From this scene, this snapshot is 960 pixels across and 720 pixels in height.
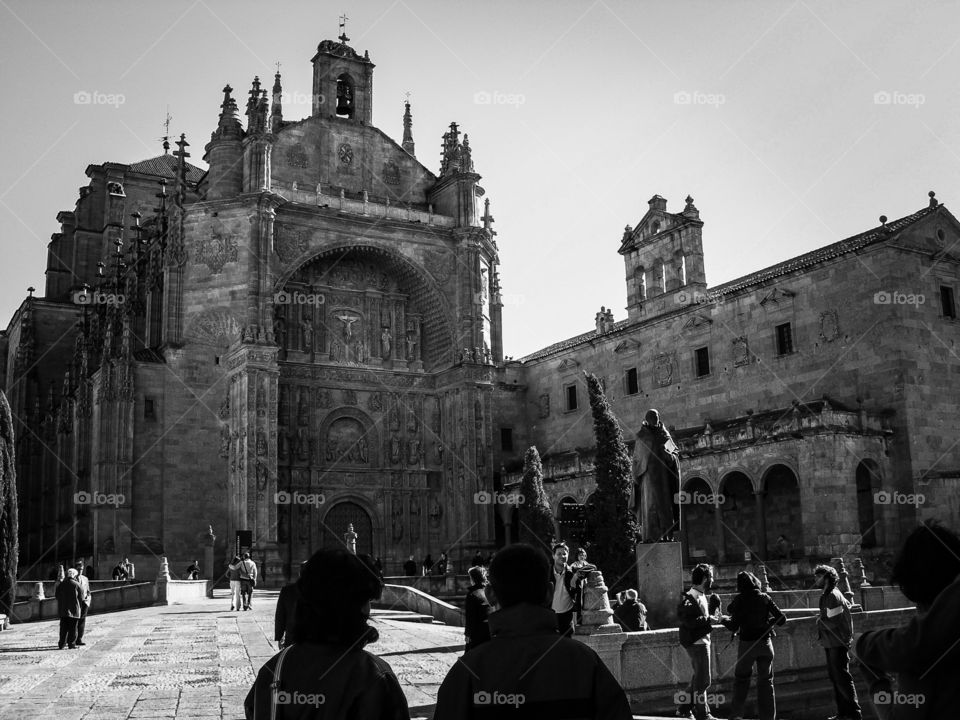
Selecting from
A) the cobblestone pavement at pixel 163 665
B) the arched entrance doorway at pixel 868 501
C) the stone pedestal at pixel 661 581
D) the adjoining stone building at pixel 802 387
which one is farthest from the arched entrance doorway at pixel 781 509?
the stone pedestal at pixel 661 581

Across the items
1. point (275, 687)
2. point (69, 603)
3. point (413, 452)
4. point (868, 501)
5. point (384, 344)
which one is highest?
point (384, 344)

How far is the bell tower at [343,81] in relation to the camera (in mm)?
44438

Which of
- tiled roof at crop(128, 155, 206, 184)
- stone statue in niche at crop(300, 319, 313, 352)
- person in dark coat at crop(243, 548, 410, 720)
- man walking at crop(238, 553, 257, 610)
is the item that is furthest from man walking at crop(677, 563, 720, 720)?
tiled roof at crop(128, 155, 206, 184)

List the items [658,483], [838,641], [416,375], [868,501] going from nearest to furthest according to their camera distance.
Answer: [838,641]
[658,483]
[868,501]
[416,375]

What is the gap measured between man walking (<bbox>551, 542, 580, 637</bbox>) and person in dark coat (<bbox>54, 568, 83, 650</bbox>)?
8.67 m

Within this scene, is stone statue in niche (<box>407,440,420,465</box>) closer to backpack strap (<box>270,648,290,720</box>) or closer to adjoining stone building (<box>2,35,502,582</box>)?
adjoining stone building (<box>2,35,502,582</box>)

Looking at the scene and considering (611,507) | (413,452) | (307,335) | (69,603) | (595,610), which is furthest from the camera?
(413,452)

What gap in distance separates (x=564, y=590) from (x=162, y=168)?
179 feet

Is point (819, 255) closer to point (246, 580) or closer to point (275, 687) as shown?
point (246, 580)

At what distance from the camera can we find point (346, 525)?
4094 centimetres

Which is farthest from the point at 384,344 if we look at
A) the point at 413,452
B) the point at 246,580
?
the point at 246,580

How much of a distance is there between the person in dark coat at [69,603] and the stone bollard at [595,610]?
9.43 metres

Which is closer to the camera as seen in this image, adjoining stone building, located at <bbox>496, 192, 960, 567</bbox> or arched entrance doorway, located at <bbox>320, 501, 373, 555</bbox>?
adjoining stone building, located at <bbox>496, 192, 960, 567</bbox>

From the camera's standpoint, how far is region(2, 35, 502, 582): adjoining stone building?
122 ft
